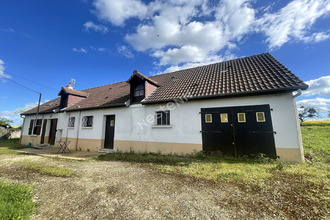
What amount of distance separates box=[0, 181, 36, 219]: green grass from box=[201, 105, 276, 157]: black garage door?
20.4 ft

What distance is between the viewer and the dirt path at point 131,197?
2401 millimetres

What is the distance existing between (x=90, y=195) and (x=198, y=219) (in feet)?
8.37

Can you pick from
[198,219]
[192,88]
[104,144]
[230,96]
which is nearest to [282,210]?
[198,219]

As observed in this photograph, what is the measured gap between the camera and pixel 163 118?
25.6 feet

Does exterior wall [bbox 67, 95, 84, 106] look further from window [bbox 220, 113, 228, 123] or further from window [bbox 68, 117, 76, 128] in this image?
window [bbox 220, 113, 228, 123]

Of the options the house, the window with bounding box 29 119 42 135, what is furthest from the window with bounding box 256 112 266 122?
the window with bounding box 29 119 42 135

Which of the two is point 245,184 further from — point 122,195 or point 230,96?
point 230,96

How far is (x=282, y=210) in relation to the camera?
96.7 inches

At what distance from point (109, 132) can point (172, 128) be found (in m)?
4.89

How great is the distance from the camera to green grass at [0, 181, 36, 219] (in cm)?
230

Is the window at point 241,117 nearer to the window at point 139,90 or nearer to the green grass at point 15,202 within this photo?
the window at point 139,90

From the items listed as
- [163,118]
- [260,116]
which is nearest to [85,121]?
[163,118]

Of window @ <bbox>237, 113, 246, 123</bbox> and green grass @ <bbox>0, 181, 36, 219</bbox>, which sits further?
window @ <bbox>237, 113, 246, 123</bbox>

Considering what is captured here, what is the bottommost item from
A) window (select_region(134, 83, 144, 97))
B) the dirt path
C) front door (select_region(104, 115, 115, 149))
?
the dirt path
